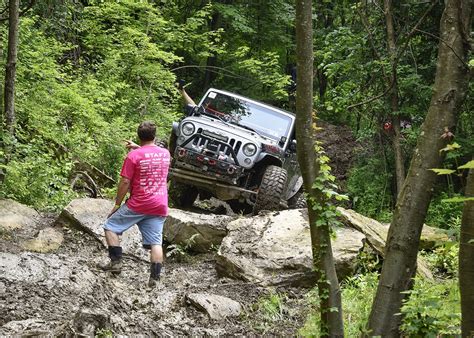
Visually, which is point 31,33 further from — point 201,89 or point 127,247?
point 201,89

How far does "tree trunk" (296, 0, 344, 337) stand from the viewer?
3559 mm

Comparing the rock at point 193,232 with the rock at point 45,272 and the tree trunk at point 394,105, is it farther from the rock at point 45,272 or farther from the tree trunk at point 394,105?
the tree trunk at point 394,105

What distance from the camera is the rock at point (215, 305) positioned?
209 inches

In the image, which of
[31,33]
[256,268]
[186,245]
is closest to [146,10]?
[31,33]

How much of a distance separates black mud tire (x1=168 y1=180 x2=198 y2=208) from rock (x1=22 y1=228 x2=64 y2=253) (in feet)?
11.8

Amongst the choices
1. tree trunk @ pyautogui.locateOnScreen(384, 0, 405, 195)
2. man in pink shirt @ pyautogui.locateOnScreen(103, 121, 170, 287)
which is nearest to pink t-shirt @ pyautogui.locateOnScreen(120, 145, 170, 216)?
man in pink shirt @ pyautogui.locateOnScreen(103, 121, 170, 287)

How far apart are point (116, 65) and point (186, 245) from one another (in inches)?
320

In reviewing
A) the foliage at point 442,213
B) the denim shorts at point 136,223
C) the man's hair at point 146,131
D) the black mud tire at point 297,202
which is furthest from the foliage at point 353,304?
the foliage at point 442,213

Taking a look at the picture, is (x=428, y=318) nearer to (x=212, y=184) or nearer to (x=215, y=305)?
(x=215, y=305)

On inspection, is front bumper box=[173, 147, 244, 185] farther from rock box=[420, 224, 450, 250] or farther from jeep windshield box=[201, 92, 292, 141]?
rock box=[420, 224, 450, 250]

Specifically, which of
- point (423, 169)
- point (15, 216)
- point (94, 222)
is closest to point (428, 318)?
point (423, 169)

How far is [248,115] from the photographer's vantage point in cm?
1061

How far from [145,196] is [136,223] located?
0.33 metres

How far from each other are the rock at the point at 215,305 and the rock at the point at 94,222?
1.79 metres
